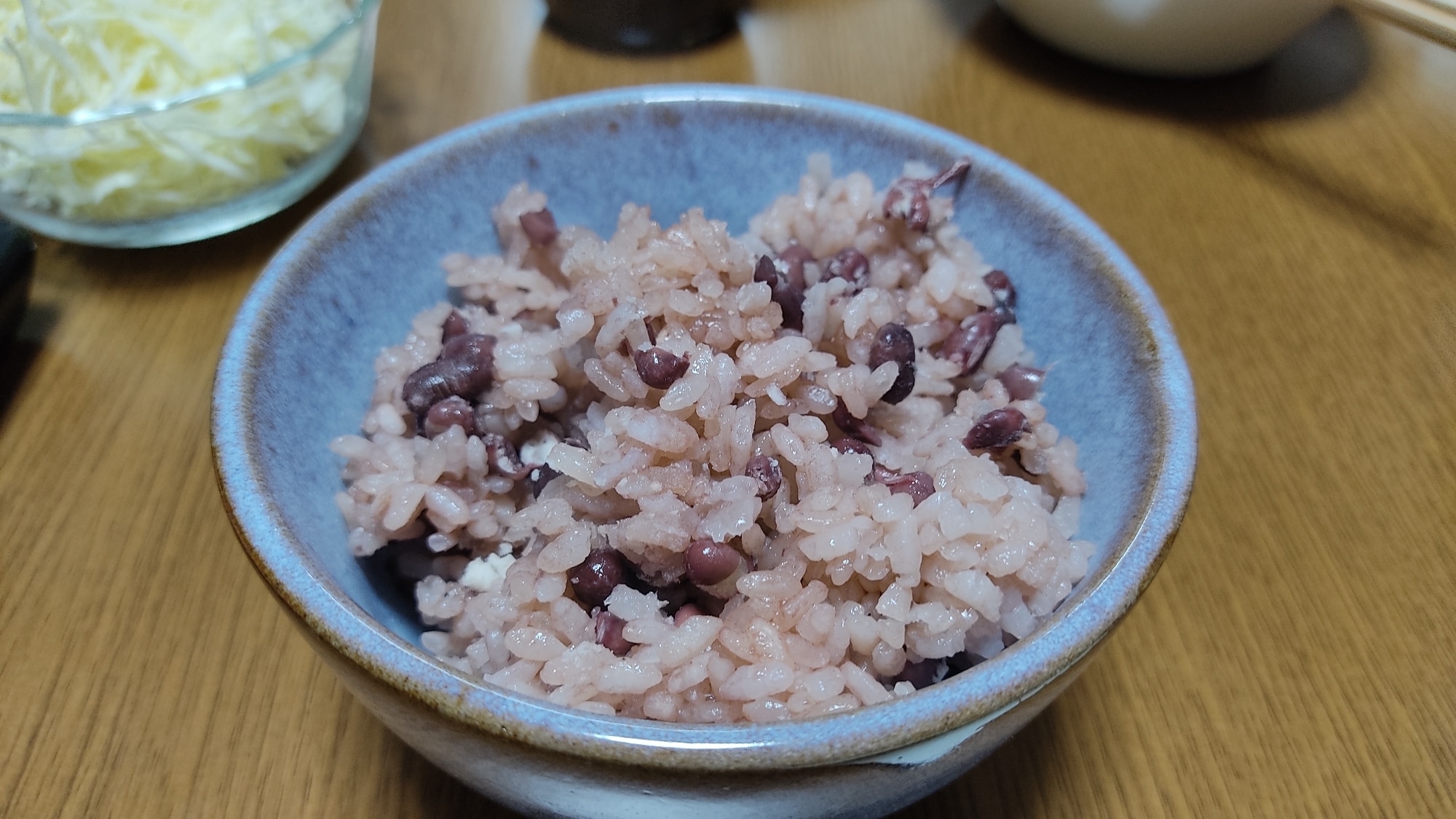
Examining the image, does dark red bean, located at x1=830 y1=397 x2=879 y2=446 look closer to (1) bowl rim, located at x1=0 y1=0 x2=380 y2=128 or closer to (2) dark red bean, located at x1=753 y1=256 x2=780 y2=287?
(2) dark red bean, located at x1=753 y1=256 x2=780 y2=287

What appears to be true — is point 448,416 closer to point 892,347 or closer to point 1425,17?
point 892,347

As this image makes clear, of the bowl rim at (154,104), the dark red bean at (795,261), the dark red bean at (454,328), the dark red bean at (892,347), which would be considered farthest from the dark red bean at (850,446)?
the bowl rim at (154,104)

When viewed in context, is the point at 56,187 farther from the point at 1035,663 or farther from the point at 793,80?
the point at 1035,663

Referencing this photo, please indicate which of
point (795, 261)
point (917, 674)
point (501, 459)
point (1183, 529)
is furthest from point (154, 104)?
point (1183, 529)

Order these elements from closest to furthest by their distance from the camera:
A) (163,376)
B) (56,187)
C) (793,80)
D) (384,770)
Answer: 1. (384,770)
2. (163,376)
3. (56,187)
4. (793,80)

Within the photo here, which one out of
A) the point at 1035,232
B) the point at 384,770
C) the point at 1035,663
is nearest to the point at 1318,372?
the point at 1035,232

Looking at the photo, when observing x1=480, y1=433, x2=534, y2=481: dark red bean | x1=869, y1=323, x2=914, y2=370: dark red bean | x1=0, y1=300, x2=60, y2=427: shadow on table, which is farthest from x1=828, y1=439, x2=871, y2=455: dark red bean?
x1=0, y1=300, x2=60, y2=427: shadow on table
